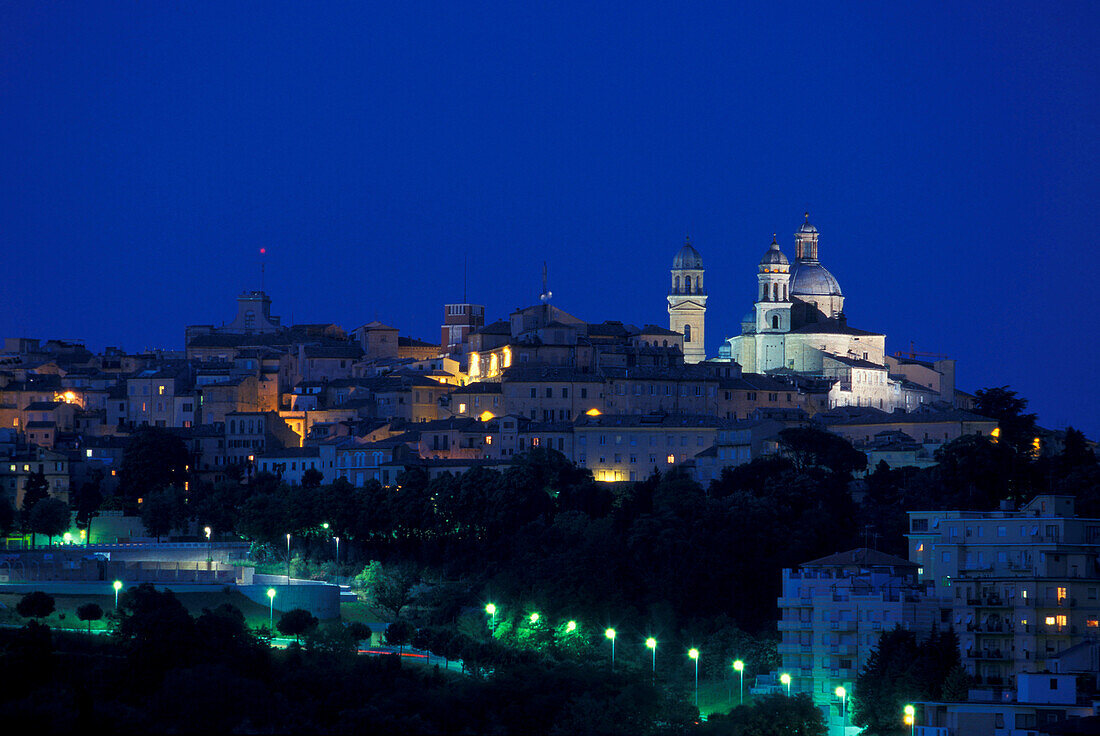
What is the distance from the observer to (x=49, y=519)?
8175 centimetres

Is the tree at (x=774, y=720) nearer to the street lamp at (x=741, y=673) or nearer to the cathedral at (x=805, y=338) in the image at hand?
the street lamp at (x=741, y=673)

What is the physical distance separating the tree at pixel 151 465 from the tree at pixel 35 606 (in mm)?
23287

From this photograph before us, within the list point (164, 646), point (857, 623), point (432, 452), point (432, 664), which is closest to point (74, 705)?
point (164, 646)

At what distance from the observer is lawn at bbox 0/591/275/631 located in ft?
206

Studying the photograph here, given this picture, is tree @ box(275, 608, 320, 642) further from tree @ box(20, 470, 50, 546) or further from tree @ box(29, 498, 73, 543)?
tree @ box(20, 470, 50, 546)

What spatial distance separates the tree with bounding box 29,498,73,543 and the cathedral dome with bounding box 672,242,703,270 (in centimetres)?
3140

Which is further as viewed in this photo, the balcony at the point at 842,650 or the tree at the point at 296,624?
the tree at the point at 296,624

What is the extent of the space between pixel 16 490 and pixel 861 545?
36.8m

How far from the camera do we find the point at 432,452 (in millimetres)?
84062

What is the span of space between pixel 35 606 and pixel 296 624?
7.27m

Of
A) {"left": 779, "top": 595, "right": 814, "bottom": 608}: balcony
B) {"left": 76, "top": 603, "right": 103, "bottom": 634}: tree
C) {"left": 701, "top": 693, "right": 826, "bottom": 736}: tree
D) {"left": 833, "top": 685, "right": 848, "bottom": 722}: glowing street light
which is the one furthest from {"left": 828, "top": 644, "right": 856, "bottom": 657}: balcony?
{"left": 76, "top": 603, "right": 103, "bottom": 634}: tree

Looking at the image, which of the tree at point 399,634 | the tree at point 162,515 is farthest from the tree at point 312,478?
the tree at point 399,634

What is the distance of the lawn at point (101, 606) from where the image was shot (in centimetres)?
6266

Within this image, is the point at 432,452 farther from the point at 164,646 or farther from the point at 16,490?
the point at 164,646
